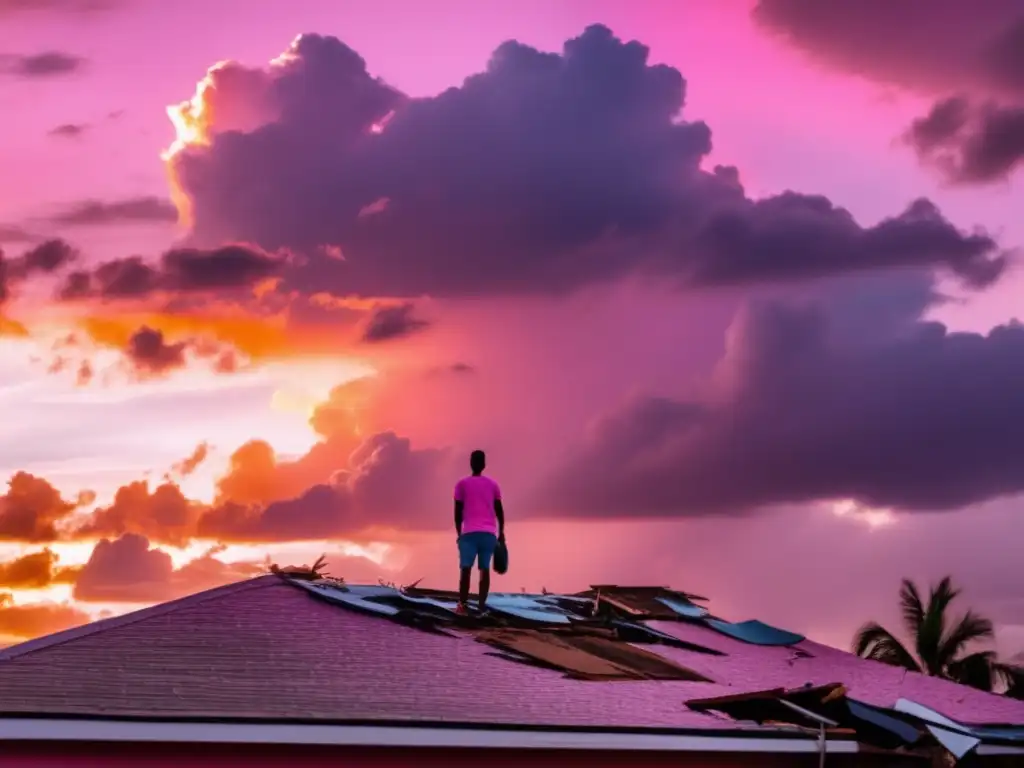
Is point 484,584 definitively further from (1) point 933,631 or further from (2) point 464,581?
(1) point 933,631

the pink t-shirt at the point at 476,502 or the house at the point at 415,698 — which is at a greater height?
the pink t-shirt at the point at 476,502

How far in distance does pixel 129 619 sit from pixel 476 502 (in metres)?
4.59

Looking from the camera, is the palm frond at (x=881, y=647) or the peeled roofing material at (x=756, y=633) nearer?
the peeled roofing material at (x=756, y=633)

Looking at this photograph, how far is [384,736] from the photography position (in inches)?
509

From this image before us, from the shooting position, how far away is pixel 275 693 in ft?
44.9

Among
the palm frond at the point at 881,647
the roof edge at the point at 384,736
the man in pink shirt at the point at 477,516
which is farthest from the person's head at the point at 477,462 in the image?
the palm frond at the point at 881,647

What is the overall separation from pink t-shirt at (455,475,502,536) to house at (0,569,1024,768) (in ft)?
3.82

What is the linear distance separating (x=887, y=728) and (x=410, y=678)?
4845 millimetres

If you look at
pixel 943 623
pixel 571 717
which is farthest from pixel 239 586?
pixel 943 623

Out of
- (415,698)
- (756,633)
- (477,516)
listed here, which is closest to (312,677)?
(415,698)

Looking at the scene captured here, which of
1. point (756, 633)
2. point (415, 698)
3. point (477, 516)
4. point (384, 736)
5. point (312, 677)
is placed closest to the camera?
point (384, 736)

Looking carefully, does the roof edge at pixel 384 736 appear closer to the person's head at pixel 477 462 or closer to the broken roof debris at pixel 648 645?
the broken roof debris at pixel 648 645

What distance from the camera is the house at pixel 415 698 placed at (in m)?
12.8

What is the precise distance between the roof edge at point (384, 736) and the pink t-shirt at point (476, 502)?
520cm
